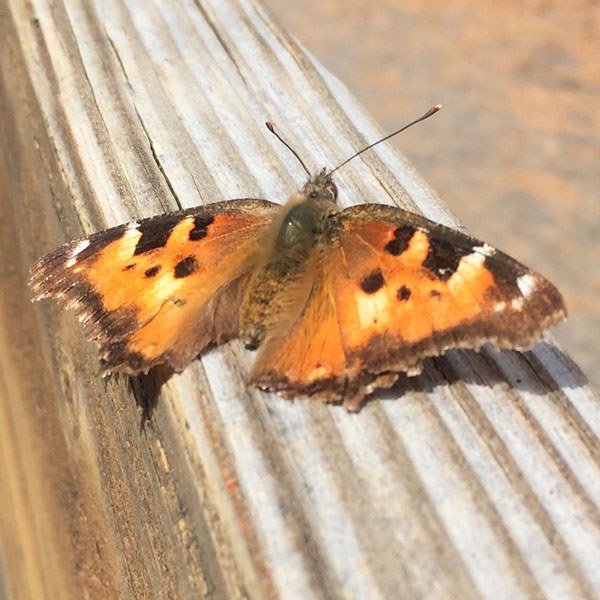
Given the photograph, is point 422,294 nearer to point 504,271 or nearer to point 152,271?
point 504,271

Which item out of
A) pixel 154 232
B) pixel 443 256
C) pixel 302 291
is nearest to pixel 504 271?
pixel 443 256

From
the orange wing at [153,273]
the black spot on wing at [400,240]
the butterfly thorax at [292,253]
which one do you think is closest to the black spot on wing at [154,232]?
the orange wing at [153,273]

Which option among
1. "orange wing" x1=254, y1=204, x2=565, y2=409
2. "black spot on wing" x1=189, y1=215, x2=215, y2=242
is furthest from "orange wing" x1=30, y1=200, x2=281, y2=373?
"orange wing" x1=254, y1=204, x2=565, y2=409

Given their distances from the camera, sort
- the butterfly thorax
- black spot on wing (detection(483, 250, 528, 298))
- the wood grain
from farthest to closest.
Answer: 1. the butterfly thorax
2. black spot on wing (detection(483, 250, 528, 298))
3. the wood grain

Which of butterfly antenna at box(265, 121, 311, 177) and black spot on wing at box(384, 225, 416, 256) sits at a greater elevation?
butterfly antenna at box(265, 121, 311, 177)

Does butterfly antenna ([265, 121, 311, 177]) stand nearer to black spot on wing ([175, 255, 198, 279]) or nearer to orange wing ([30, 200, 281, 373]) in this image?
orange wing ([30, 200, 281, 373])

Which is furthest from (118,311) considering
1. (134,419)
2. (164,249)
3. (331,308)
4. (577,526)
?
(577,526)

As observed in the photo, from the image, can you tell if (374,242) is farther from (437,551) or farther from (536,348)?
(437,551)
